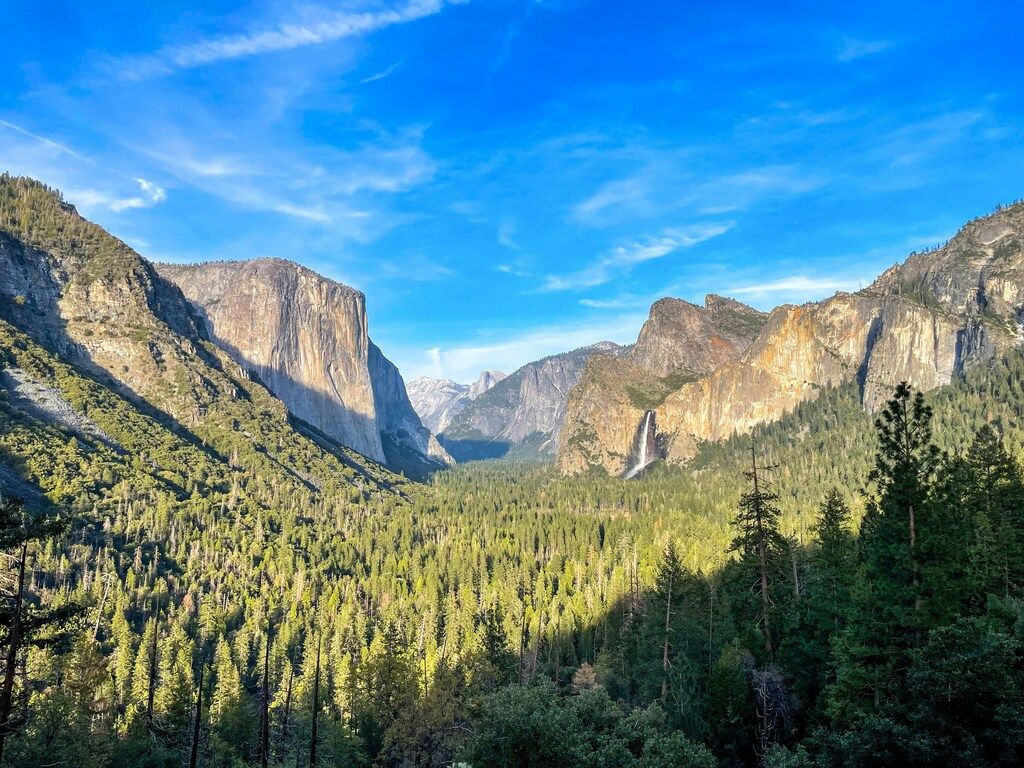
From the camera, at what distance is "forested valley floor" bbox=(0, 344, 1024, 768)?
86.6 ft

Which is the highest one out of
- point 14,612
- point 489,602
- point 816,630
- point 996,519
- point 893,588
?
point 14,612

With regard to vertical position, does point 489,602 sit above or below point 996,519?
below

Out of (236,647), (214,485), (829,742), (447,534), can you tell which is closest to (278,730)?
(236,647)

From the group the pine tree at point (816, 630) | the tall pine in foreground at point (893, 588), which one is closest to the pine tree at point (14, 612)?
the tall pine in foreground at point (893, 588)

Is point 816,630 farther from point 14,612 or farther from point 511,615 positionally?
point 511,615

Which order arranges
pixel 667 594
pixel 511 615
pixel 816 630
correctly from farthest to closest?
pixel 511 615
pixel 667 594
pixel 816 630

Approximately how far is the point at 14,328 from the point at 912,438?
22268 cm

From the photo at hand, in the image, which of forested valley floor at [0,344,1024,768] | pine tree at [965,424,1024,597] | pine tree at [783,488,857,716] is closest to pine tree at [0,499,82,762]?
forested valley floor at [0,344,1024,768]

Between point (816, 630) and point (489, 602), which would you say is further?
point (489, 602)

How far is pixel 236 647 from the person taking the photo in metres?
90.5

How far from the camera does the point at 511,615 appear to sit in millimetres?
100562

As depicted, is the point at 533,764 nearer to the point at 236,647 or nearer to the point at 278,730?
the point at 278,730

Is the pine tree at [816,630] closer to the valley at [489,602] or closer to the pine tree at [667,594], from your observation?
the valley at [489,602]

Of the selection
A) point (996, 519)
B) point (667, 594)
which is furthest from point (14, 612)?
point (996, 519)
